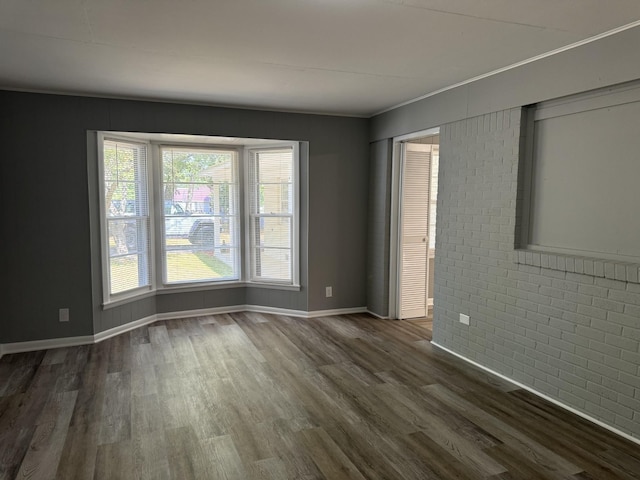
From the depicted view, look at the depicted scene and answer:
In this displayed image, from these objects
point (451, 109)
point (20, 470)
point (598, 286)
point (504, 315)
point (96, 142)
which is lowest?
point (20, 470)

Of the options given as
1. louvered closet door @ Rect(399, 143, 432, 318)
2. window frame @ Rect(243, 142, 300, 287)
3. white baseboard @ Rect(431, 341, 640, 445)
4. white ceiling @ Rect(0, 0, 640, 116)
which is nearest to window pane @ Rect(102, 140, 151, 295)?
white ceiling @ Rect(0, 0, 640, 116)

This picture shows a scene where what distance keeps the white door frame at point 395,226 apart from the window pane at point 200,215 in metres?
1.96

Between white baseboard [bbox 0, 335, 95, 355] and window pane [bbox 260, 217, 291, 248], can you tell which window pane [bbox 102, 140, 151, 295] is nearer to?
white baseboard [bbox 0, 335, 95, 355]

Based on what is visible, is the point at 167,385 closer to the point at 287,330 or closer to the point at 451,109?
the point at 287,330

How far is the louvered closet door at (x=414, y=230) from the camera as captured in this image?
17.0 feet

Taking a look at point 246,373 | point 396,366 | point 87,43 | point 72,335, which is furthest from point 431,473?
point 72,335

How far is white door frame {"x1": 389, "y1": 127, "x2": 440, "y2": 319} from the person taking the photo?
5.16 m

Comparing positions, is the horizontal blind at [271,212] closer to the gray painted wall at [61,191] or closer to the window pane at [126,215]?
the gray painted wall at [61,191]

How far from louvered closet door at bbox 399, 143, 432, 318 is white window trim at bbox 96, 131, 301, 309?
129 cm

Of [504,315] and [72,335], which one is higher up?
[504,315]

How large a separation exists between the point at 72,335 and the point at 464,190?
161 inches

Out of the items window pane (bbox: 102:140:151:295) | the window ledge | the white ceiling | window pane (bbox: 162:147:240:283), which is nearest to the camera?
the white ceiling

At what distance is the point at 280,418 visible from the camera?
298 cm

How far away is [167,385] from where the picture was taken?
3496 millimetres
